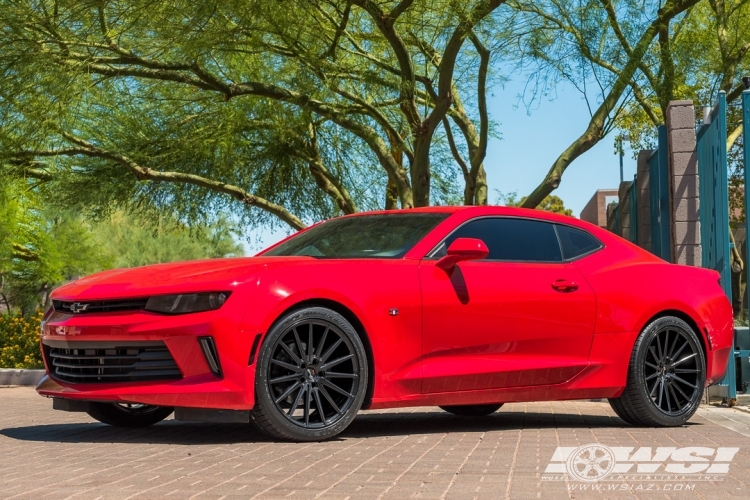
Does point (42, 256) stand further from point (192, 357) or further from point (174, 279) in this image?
point (192, 357)

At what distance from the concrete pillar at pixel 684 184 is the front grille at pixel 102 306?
7.93m

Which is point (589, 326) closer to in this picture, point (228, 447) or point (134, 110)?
point (228, 447)

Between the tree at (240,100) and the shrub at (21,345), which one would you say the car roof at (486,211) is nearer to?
the tree at (240,100)

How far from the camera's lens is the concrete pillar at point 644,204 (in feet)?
51.9

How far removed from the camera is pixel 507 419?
9.40 m

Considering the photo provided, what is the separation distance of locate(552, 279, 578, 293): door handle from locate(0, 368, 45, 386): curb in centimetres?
1076

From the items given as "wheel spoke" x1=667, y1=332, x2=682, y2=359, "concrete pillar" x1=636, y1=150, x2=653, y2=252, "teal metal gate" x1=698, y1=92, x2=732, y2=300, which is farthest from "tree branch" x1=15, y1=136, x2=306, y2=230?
"wheel spoke" x1=667, y1=332, x2=682, y2=359


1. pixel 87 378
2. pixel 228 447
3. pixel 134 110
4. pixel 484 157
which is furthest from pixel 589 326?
pixel 134 110

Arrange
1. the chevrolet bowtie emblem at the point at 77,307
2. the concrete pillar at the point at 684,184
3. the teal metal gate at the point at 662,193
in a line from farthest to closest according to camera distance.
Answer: the teal metal gate at the point at 662,193
the concrete pillar at the point at 684,184
the chevrolet bowtie emblem at the point at 77,307

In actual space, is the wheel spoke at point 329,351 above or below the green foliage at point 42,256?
below

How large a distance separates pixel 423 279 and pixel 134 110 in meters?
13.9

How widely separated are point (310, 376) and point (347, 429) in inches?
51.0

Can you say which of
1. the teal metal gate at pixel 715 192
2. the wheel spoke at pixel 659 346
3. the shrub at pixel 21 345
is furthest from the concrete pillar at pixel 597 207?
the wheel spoke at pixel 659 346

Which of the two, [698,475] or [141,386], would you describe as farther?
[141,386]
